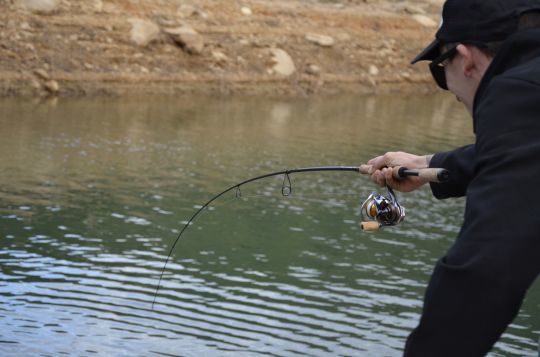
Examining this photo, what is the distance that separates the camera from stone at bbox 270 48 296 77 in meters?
24.5

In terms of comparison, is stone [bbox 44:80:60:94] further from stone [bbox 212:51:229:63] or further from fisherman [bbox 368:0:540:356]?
fisherman [bbox 368:0:540:356]

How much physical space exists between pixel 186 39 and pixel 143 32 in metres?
1.00

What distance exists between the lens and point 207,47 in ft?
77.7

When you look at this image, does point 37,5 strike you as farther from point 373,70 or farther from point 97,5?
point 373,70

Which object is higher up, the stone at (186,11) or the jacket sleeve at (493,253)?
the jacket sleeve at (493,253)

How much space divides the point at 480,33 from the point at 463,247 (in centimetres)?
50

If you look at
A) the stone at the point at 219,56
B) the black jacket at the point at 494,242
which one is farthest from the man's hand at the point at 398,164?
the stone at the point at 219,56

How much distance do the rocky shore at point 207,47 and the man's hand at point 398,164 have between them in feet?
56.7

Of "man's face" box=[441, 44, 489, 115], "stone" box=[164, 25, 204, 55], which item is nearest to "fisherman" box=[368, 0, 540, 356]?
"man's face" box=[441, 44, 489, 115]

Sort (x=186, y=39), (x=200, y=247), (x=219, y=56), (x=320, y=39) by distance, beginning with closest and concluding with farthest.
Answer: (x=200, y=247)
(x=186, y=39)
(x=219, y=56)
(x=320, y=39)

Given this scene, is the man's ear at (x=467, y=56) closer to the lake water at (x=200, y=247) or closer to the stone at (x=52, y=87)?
the lake water at (x=200, y=247)

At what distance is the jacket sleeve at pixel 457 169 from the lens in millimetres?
2400

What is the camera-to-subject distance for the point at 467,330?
1632 mm

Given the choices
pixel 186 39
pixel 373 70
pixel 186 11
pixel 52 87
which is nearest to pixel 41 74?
pixel 52 87
